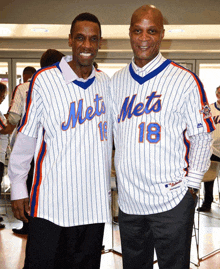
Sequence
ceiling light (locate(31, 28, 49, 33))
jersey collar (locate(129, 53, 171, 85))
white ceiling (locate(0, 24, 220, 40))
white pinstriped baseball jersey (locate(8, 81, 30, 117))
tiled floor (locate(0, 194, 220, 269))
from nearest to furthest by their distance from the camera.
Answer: jersey collar (locate(129, 53, 171, 85))
tiled floor (locate(0, 194, 220, 269))
white pinstriped baseball jersey (locate(8, 81, 30, 117))
white ceiling (locate(0, 24, 220, 40))
ceiling light (locate(31, 28, 49, 33))

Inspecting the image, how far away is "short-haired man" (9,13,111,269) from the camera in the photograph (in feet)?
5.09

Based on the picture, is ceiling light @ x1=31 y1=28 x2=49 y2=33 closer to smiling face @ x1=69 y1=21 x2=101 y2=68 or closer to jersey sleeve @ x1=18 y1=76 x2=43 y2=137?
smiling face @ x1=69 y1=21 x2=101 y2=68

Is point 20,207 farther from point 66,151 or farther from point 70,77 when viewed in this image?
point 70,77

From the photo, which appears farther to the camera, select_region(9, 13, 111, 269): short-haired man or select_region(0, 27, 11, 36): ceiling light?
select_region(0, 27, 11, 36): ceiling light

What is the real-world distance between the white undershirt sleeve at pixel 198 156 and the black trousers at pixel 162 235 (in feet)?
0.27

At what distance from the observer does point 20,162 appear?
161 cm

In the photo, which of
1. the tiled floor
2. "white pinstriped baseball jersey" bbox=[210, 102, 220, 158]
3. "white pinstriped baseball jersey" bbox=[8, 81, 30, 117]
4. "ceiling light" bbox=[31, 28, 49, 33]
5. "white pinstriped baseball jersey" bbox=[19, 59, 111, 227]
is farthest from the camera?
"ceiling light" bbox=[31, 28, 49, 33]

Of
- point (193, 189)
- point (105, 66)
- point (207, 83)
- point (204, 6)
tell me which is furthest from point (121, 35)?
point (193, 189)

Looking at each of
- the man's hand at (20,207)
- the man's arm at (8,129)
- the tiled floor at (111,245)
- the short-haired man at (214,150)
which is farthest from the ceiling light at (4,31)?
the man's hand at (20,207)

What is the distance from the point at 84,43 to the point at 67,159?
1.83 feet

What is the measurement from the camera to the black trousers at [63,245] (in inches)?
61.3

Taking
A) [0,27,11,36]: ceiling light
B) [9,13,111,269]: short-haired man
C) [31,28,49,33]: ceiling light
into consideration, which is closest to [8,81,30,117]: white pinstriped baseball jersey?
[9,13,111,269]: short-haired man

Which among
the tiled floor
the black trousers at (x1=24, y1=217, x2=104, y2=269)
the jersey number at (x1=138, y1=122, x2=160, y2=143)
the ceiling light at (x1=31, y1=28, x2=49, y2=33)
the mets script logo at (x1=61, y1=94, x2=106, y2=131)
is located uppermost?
the ceiling light at (x1=31, y1=28, x2=49, y2=33)

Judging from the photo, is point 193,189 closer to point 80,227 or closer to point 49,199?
point 80,227
